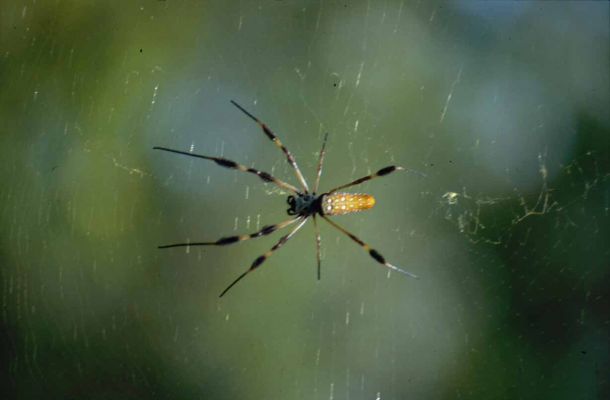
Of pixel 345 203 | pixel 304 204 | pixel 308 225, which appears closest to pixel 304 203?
pixel 304 204

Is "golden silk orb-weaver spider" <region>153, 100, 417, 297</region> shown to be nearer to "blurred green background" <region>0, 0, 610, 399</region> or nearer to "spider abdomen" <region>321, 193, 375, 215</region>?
"spider abdomen" <region>321, 193, 375, 215</region>

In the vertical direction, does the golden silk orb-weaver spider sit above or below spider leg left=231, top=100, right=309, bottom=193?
below

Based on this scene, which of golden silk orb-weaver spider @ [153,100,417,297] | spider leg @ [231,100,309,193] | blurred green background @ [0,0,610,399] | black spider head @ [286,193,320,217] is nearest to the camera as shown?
golden silk orb-weaver spider @ [153,100,417,297]

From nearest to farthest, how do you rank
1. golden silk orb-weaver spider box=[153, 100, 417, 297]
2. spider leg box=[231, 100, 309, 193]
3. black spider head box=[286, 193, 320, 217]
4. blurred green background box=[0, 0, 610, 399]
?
golden silk orb-weaver spider box=[153, 100, 417, 297], spider leg box=[231, 100, 309, 193], black spider head box=[286, 193, 320, 217], blurred green background box=[0, 0, 610, 399]

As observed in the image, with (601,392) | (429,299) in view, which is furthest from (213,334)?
(601,392)

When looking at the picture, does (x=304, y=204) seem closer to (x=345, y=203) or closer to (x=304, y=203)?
(x=304, y=203)

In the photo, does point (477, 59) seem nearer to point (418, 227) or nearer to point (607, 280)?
point (418, 227)

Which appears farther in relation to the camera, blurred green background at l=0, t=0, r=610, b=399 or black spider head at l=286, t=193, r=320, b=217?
blurred green background at l=0, t=0, r=610, b=399

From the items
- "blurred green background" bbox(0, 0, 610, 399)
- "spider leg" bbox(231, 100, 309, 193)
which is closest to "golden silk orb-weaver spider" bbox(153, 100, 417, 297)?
"spider leg" bbox(231, 100, 309, 193)
